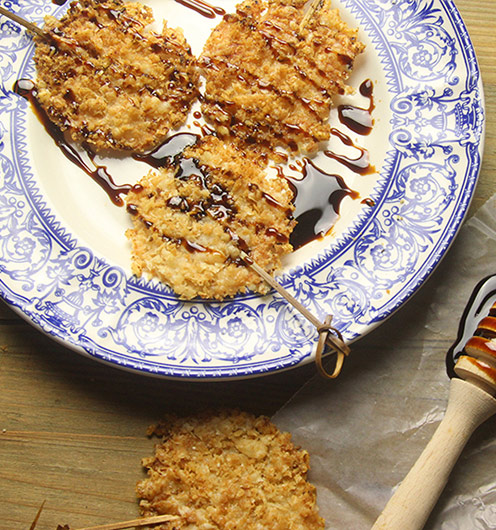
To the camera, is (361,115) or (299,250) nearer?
(299,250)

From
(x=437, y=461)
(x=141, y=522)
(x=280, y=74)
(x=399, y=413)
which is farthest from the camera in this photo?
(x=280, y=74)

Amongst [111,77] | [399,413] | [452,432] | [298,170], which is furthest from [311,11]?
[452,432]

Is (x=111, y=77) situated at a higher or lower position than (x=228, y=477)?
higher

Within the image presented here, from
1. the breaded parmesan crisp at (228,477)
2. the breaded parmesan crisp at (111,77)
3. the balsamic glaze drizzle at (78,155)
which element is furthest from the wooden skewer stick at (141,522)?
the breaded parmesan crisp at (111,77)

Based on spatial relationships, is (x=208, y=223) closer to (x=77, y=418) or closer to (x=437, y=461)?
(x=77, y=418)

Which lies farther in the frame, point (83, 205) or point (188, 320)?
point (83, 205)

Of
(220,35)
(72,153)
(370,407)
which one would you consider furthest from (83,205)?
(370,407)

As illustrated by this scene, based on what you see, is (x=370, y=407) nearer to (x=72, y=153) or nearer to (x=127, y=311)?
(x=127, y=311)

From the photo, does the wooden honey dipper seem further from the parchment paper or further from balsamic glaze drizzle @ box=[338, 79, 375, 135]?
balsamic glaze drizzle @ box=[338, 79, 375, 135]
